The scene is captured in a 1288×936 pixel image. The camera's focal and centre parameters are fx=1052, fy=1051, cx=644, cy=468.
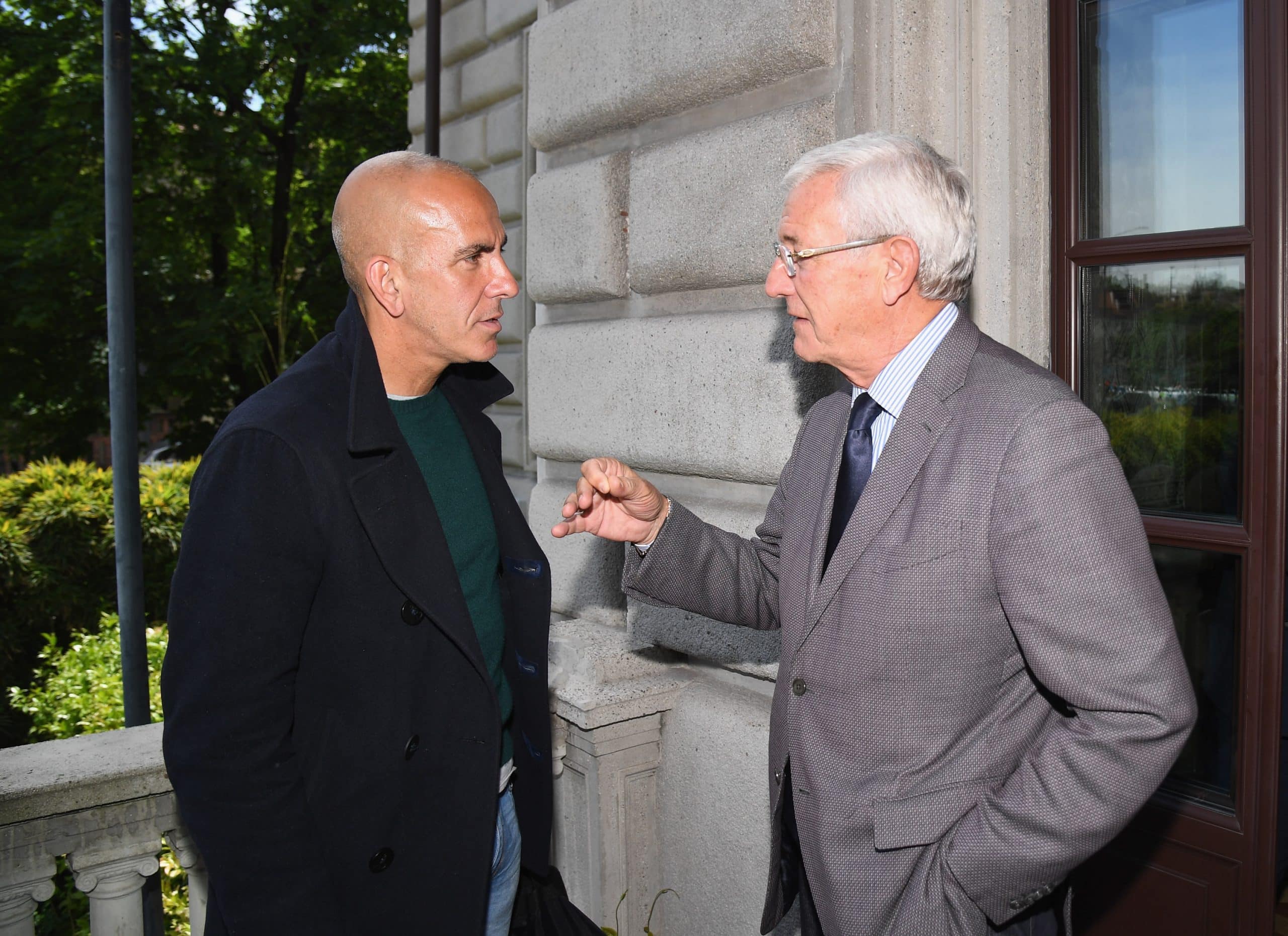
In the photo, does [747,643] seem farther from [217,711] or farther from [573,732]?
[217,711]

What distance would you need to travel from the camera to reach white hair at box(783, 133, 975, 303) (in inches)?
68.7

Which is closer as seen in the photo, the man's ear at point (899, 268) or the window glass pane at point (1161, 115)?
the man's ear at point (899, 268)

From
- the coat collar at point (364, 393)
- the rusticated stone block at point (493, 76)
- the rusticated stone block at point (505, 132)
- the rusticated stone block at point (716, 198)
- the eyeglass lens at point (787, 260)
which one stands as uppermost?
the rusticated stone block at point (493, 76)

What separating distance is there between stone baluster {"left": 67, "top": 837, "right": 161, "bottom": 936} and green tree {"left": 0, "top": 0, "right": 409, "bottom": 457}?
11.4m

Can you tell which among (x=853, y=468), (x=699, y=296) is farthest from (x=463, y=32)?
(x=853, y=468)

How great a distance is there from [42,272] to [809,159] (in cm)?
1466

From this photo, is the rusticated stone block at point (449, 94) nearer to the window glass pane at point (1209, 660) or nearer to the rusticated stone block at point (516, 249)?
the rusticated stone block at point (516, 249)

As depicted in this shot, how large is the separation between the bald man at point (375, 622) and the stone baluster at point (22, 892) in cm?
81

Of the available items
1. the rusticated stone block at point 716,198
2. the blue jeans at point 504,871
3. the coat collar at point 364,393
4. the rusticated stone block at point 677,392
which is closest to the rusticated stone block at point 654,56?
the rusticated stone block at point 716,198

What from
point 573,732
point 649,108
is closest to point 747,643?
point 573,732

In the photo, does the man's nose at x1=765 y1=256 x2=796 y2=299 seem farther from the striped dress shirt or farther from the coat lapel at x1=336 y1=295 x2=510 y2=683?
the coat lapel at x1=336 y1=295 x2=510 y2=683

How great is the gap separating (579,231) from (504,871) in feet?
7.21

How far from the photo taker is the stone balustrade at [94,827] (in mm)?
2322

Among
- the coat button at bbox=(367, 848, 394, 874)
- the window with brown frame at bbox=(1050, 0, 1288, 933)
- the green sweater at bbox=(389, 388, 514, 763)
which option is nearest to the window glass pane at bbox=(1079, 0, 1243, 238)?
the window with brown frame at bbox=(1050, 0, 1288, 933)
